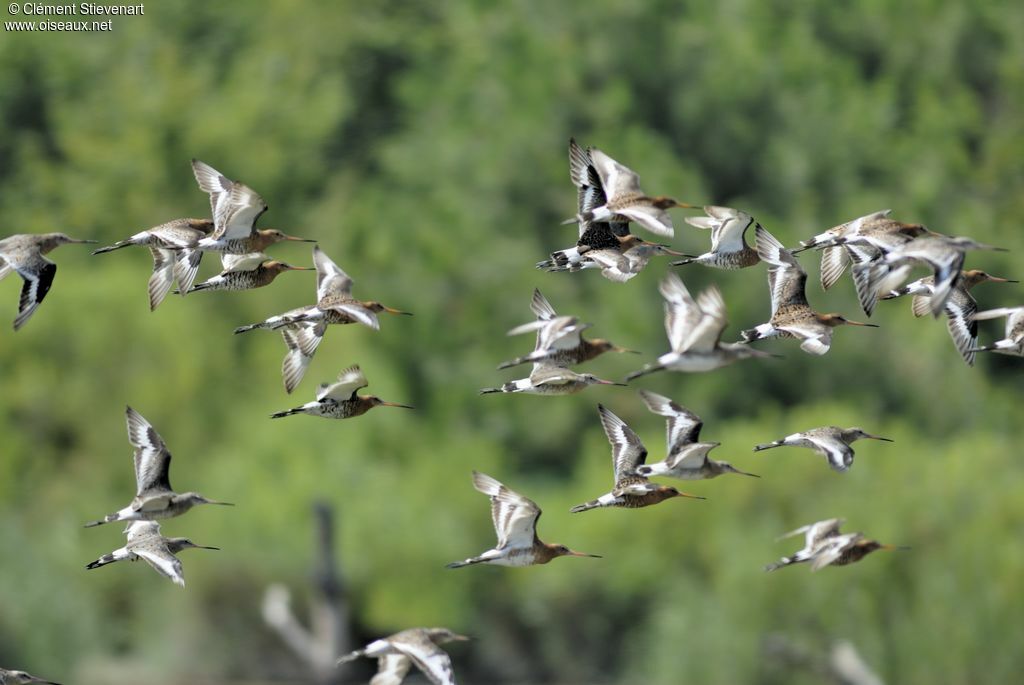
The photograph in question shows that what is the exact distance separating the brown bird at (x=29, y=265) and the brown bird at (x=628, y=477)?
12.1 ft

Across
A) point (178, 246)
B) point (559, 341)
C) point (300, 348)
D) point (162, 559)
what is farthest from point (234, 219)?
point (162, 559)

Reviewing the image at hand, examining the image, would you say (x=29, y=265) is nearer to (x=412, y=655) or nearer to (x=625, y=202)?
(x=412, y=655)

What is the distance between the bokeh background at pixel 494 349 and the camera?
30.7 metres

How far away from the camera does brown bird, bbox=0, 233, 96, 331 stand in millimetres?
13250

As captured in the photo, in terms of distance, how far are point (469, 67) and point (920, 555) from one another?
903 inches

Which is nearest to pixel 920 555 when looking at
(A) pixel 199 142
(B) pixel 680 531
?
(B) pixel 680 531

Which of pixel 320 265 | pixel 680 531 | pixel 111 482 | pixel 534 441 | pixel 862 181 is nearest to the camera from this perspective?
pixel 320 265

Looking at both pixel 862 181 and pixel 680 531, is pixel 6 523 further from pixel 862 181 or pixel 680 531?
pixel 862 181

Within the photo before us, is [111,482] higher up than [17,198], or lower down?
lower down

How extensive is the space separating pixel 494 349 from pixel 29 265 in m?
27.2

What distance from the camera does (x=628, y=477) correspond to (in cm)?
1369

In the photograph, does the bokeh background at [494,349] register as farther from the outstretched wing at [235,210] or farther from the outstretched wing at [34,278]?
the outstretched wing at [34,278]

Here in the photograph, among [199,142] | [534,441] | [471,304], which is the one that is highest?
[199,142]

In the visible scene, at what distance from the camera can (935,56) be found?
1880 inches
